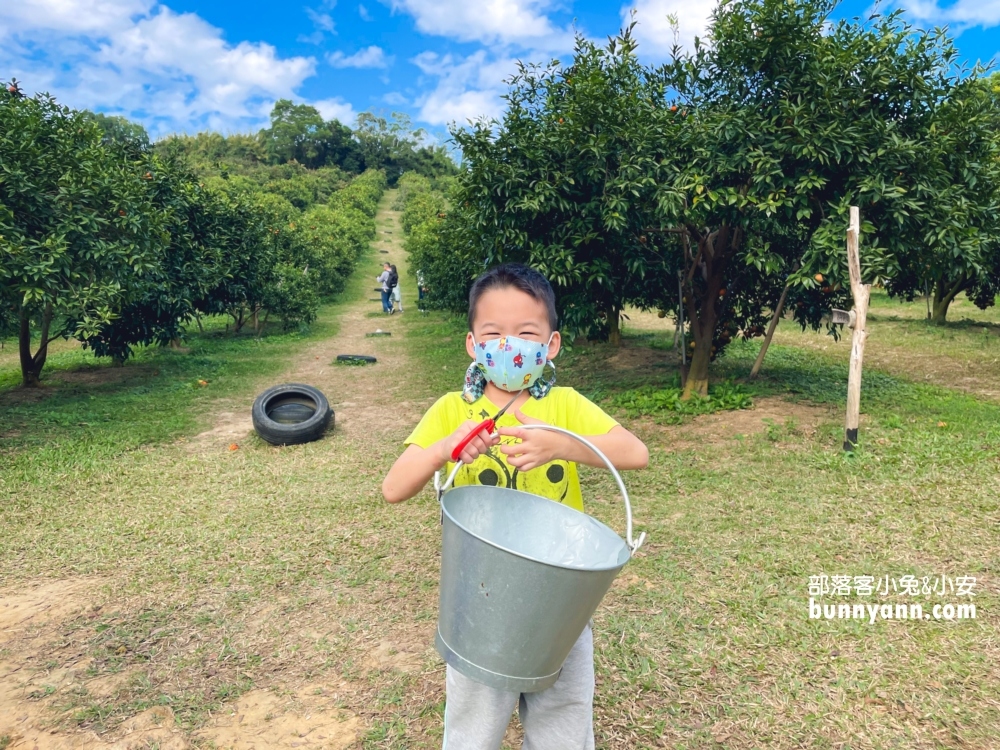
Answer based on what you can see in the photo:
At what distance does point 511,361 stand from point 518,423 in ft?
0.63

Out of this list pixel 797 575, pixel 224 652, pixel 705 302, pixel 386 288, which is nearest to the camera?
pixel 224 652

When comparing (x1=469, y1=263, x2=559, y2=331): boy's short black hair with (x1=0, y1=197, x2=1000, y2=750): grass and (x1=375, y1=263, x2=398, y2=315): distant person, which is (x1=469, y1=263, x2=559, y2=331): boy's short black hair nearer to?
(x1=0, y1=197, x2=1000, y2=750): grass

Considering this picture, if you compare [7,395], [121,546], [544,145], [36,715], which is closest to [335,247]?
[7,395]

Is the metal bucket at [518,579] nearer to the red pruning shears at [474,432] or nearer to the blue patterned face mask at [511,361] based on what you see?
the red pruning shears at [474,432]

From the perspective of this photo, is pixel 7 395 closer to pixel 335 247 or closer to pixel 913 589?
pixel 913 589

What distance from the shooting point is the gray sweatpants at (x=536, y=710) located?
191cm

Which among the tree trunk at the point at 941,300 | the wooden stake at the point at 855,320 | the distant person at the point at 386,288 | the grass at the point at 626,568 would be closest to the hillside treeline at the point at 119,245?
the grass at the point at 626,568

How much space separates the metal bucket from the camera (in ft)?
5.13

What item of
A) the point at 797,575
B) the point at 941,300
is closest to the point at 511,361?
the point at 797,575

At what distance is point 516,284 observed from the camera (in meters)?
2.03

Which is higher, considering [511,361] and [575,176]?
[575,176]

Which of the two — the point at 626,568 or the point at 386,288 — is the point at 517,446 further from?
the point at 386,288

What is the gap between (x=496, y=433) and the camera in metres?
1.81

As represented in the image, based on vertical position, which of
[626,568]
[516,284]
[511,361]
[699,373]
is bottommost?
[626,568]
